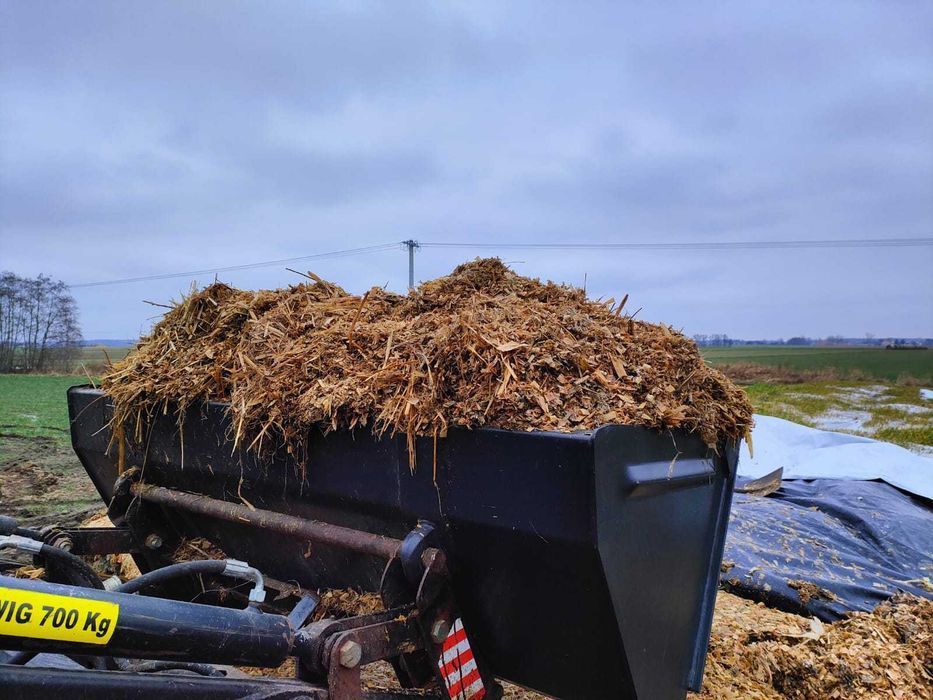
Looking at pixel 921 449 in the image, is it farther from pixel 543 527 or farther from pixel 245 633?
pixel 245 633

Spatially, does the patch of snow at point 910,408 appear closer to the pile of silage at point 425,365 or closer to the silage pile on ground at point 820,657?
the silage pile on ground at point 820,657

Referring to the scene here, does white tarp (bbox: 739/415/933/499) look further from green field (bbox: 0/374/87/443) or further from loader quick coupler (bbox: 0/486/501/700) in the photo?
green field (bbox: 0/374/87/443)

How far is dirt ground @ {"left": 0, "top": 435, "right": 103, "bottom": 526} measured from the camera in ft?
23.0

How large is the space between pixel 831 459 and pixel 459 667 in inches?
266

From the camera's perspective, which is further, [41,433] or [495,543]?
[41,433]

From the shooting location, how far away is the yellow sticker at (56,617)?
1428mm

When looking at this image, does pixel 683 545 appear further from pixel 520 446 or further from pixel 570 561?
pixel 520 446

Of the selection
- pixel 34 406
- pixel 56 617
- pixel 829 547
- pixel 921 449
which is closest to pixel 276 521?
pixel 56 617

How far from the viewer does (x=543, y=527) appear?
1.93 metres

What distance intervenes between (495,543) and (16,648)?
1.18 metres

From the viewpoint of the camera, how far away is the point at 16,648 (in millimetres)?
1464

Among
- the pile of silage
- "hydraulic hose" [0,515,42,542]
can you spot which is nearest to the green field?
the pile of silage

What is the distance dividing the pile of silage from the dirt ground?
4015 millimetres

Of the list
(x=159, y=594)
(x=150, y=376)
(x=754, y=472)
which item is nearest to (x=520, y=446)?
(x=150, y=376)
